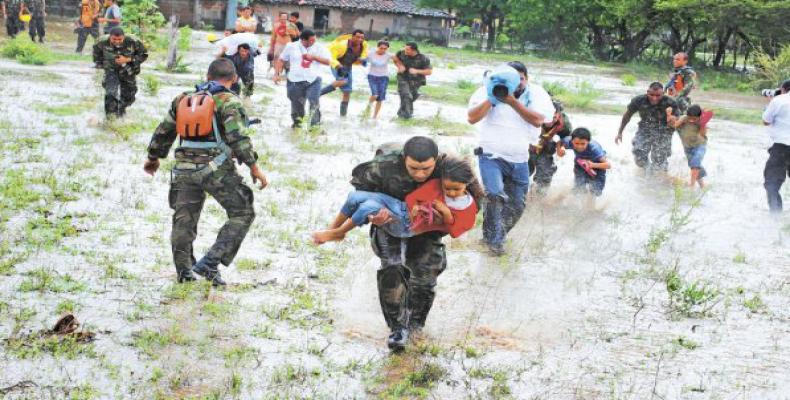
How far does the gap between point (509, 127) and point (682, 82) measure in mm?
6826

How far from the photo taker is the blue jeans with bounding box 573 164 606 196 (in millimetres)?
10148

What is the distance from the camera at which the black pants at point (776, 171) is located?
10227 mm

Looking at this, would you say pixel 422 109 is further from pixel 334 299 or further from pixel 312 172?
pixel 334 299

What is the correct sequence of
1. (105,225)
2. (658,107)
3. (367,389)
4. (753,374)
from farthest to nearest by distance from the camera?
(658,107), (105,225), (753,374), (367,389)

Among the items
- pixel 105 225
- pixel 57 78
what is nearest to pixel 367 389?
pixel 105 225

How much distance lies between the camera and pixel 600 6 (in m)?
44.2

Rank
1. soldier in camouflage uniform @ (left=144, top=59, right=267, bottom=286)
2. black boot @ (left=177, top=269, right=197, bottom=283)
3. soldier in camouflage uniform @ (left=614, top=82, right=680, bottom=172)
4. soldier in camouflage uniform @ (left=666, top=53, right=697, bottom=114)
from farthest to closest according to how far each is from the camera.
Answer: soldier in camouflage uniform @ (left=666, top=53, right=697, bottom=114) < soldier in camouflage uniform @ (left=614, top=82, right=680, bottom=172) < black boot @ (left=177, top=269, right=197, bottom=283) < soldier in camouflage uniform @ (left=144, top=59, right=267, bottom=286)

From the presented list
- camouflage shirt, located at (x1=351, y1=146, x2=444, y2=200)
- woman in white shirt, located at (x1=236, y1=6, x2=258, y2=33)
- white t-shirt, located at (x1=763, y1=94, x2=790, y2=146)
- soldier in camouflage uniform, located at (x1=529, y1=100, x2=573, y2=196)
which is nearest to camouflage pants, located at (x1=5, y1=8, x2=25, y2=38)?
woman in white shirt, located at (x1=236, y1=6, x2=258, y2=33)

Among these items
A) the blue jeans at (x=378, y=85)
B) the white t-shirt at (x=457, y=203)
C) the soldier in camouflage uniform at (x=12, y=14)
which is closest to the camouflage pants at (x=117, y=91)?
the blue jeans at (x=378, y=85)

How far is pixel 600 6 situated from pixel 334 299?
4040 centimetres

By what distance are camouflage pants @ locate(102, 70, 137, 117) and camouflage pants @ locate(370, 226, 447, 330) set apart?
7958mm

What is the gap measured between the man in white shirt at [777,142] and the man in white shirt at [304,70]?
6169 mm

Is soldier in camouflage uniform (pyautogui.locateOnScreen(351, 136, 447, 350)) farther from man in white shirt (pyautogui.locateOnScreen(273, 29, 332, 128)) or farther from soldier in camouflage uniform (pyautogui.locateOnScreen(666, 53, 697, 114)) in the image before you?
soldier in camouflage uniform (pyautogui.locateOnScreen(666, 53, 697, 114))

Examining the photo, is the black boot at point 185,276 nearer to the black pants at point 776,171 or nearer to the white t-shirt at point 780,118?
the white t-shirt at point 780,118
